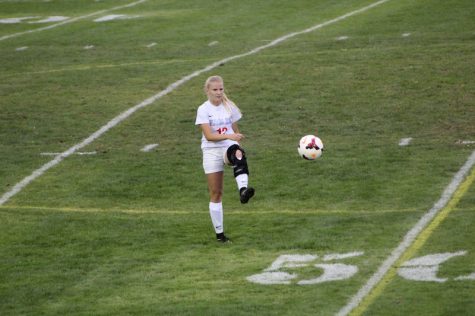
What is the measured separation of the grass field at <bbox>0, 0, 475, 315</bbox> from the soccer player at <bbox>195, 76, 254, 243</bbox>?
0.61m

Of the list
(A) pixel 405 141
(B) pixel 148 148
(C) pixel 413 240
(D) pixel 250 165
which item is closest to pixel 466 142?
(A) pixel 405 141

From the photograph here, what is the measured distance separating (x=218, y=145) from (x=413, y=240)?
9.30ft

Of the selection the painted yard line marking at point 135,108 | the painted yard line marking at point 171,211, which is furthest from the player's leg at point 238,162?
the painted yard line marking at point 135,108

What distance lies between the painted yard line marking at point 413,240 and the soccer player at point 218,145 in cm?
229

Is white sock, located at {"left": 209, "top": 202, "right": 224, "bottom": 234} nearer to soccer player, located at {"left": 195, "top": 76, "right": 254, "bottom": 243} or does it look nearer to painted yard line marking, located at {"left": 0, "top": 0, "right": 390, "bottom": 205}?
soccer player, located at {"left": 195, "top": 76, "right": 254, "bottom": 243}

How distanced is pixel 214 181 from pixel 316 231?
5.23 feet

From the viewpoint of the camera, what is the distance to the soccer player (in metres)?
15.7


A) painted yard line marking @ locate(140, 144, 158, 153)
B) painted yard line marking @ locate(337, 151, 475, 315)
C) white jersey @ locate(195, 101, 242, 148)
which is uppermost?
white jersey @ locate(195, 101, 242, 148)

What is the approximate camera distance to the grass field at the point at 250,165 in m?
13.7

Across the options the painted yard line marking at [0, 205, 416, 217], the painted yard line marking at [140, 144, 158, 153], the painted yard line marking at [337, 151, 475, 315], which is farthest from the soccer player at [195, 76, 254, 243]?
the painted yard line marking at [140, 144, 158, 153]

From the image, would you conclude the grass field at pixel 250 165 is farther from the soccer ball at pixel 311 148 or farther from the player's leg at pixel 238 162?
the soccer ball at pixel 311 148

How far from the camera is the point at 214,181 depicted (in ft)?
52.1

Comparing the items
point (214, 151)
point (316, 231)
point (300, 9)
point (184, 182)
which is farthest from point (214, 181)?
point (300, 9)

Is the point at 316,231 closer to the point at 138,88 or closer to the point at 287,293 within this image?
the point at 287,293
